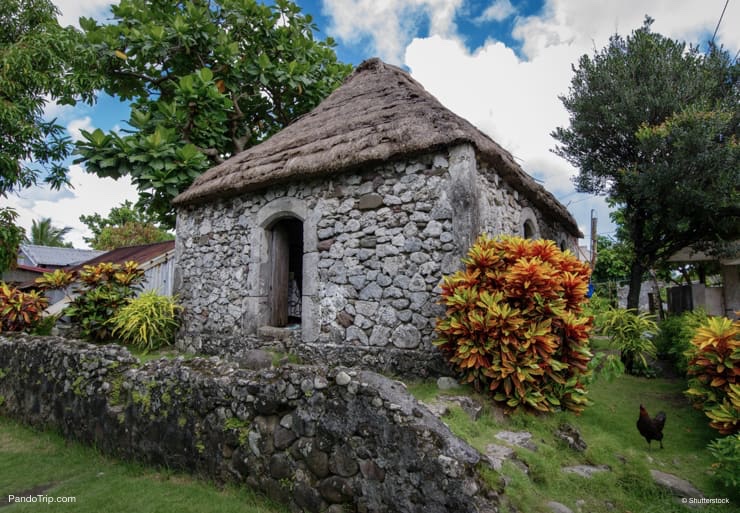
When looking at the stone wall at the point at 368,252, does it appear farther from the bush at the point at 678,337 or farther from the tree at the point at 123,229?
the tree at the point at 123,229

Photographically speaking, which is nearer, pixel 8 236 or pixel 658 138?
pixel 658 138

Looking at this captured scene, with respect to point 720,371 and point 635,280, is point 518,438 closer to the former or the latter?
point 720,371

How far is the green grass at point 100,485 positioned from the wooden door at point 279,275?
121 inches

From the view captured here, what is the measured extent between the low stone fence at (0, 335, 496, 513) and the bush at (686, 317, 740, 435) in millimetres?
2913

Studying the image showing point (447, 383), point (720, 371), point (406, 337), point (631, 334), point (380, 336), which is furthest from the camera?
point (631, 334)

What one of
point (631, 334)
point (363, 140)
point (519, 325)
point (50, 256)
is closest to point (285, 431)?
point (519, 325)

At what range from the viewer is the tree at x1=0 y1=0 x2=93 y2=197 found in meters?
8.48

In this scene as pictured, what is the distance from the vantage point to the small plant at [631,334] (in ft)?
21.6

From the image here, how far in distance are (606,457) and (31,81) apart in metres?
12.2

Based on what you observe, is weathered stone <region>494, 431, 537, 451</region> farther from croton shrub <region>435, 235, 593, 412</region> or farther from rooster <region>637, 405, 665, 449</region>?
rooster <region>637, 405, 665, 449</region>

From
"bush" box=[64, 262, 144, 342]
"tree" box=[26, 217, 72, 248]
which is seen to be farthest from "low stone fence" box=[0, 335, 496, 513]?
"tree" box=[26, 217, 72, 248]

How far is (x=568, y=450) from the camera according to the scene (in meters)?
3.65

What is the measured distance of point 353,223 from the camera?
5484 millimetres

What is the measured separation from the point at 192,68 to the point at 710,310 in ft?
48.1
